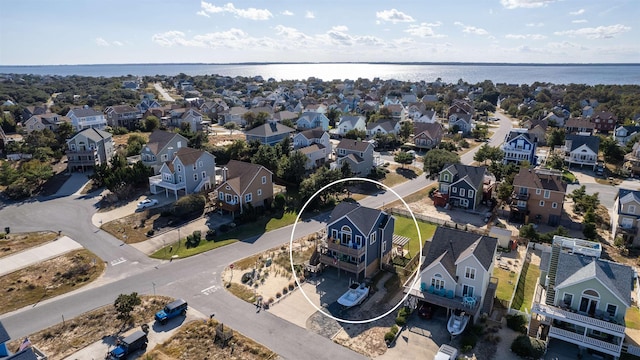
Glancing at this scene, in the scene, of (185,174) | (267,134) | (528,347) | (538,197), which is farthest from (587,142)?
(185,174)

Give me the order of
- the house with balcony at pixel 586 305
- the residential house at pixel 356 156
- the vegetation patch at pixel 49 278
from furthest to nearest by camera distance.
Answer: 1. the residential house at pixel 356 156
2. the vegetation patch at pixel 49 278
3. the house with balcony at pixel 586 305

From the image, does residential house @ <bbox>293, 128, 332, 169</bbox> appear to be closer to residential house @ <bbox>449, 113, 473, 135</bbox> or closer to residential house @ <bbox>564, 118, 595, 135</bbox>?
residential house @ <bbox>449, 113, 473, 135</bbox>

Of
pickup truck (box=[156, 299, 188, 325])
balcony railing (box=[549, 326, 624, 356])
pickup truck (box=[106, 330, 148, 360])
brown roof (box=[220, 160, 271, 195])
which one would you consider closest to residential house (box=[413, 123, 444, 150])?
brown roof (box=[220, 160, 271, 195])

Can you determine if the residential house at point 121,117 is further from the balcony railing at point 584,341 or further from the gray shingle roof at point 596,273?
the balcony railing at point 584,341

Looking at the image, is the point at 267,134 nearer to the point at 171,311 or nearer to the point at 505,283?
the point at 171,311

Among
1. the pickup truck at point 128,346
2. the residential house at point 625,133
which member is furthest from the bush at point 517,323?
the residential house at point 625,133

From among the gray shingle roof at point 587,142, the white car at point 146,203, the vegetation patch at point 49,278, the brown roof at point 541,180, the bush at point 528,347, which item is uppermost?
the gray shingle roof at point 587,142

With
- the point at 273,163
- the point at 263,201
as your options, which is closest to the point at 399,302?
the point at 263,201

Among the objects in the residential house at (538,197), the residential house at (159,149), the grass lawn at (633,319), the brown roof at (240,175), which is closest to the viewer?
the grass lawn at (633,319)
